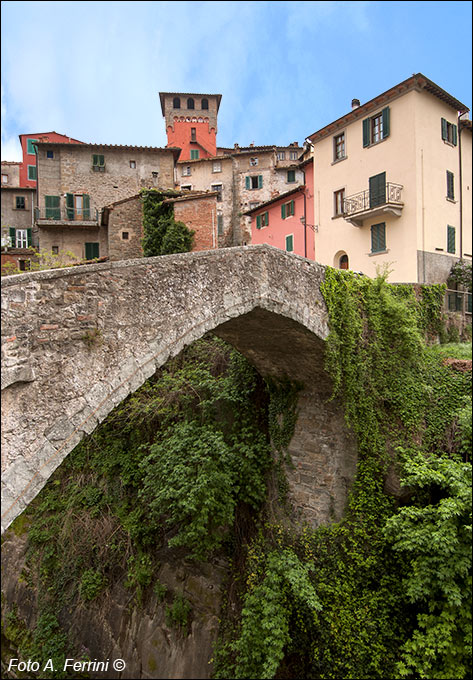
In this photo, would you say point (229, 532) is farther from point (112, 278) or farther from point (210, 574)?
point (112, 278)

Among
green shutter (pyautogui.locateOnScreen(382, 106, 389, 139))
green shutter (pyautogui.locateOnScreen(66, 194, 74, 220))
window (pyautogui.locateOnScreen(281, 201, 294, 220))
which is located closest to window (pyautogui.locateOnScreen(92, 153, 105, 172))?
green shutter (pyautogui.locateOnScreen(66, 194, 74, 220))

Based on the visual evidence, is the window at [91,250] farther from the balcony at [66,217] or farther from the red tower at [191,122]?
the red tower at [191,122]

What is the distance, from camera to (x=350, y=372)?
25.2 ft

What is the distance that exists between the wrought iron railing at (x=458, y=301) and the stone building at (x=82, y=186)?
15.1 meters

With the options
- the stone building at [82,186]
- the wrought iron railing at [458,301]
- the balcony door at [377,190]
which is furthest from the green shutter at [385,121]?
the stone building at [82,186]

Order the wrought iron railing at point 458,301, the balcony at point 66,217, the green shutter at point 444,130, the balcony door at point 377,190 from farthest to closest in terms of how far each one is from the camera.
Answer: the balcony at point 66,217 < the balcony door at point 377,190 < the green shutter at point 444,130 < the wrought iron railing at point 458,301

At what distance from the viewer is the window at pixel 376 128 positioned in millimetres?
13289

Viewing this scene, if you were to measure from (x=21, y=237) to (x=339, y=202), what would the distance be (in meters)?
16.2

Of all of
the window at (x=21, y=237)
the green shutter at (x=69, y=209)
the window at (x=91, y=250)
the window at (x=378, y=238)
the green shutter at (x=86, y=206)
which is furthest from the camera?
the window at (x=21, y=237)

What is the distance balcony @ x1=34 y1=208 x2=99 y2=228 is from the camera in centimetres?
2077

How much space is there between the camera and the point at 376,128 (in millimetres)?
13758

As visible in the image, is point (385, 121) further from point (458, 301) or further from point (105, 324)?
point (105, 324)

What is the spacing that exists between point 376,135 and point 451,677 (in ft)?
44.8

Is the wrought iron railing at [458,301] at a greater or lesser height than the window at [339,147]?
lesser
